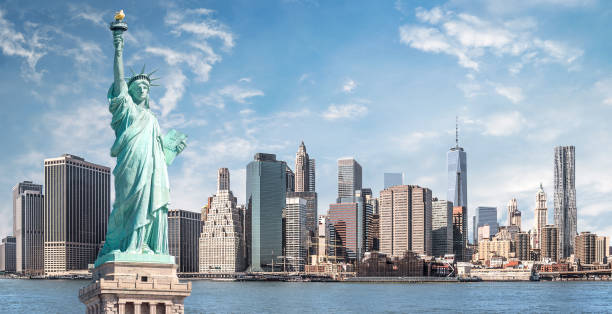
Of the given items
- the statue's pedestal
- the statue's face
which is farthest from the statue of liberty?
the statue's pedestal

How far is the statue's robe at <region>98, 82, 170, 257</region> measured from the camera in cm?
2917

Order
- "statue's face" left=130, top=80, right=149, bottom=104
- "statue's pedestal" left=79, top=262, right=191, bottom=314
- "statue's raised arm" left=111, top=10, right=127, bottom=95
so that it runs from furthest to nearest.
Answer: "statue's face" left=130, top=80, right=149, bottom=104
"statue's raised arm" left=111, top=10, right=127, bottom=95
"statue's pedestal" left=79, top=262, right=191, bottom=314

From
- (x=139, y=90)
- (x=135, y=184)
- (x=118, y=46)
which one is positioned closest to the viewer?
(x=118, y=46)

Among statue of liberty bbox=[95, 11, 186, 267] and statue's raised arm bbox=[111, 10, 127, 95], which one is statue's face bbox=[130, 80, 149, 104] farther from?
statue's raised arm bbox=[111, 10, 127, 95]

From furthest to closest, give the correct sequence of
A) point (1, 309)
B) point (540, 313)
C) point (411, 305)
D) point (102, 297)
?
point (411, 305)
point (540, 313)
point (1, 309)
point (102, 297)

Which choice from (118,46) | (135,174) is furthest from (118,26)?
(135,174)

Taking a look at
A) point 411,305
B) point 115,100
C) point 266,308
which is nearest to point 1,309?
point 266,308

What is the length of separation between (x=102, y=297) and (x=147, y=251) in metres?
2.73

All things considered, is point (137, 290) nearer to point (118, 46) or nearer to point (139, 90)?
point (139, 90)

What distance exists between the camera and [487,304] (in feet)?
375

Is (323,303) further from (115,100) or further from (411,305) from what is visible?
(115,100)

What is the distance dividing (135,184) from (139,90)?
349cm

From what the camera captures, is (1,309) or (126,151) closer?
(126,151)

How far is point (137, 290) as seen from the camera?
2680 centimetres
